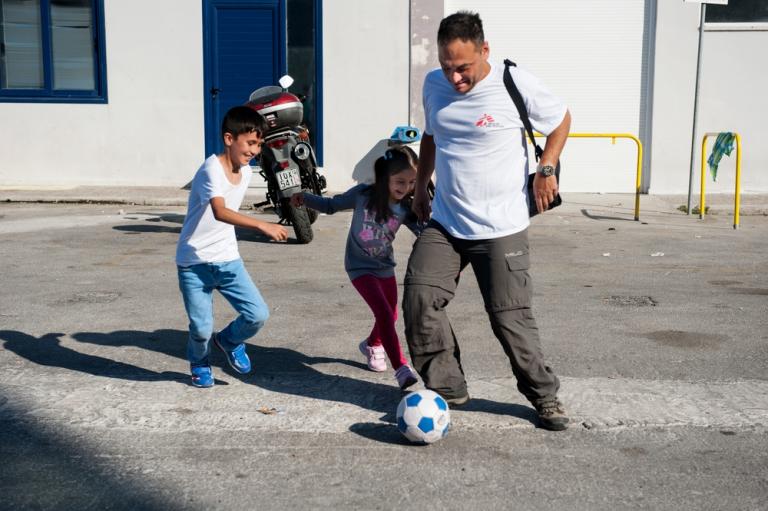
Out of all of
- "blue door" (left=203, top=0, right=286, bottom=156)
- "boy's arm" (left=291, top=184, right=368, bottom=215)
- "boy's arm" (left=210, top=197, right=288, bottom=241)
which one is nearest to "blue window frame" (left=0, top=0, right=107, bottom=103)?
"blue door" (left=203, top=0, right=286, bottom=156)

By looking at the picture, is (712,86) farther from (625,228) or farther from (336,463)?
(336,463)

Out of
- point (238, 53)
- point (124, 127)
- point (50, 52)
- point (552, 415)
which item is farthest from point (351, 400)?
point (50, 52)

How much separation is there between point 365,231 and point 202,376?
3.85 feet

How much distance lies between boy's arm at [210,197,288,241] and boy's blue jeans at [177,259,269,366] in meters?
0.35

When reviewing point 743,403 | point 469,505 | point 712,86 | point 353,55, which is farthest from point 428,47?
point 469,505

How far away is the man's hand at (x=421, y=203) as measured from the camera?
536 cm

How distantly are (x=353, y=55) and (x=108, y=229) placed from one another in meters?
5.34

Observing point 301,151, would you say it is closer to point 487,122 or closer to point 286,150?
point 286,150

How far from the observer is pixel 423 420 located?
4.61 metres

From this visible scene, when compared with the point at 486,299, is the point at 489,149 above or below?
above

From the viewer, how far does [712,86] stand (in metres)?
15.1

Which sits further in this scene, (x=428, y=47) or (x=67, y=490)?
(x=428, y=47)

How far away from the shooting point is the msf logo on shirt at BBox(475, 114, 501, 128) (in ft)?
15.8

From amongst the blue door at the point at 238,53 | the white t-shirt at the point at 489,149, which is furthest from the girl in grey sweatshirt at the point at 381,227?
the blue door at the point at 238,53
